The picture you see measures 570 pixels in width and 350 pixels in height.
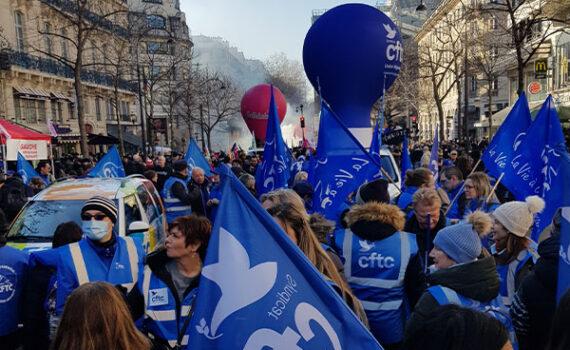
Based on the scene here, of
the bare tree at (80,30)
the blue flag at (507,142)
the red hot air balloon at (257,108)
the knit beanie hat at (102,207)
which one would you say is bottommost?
the knit beanie hat at (102,207)

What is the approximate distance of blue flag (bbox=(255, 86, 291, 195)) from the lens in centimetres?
736

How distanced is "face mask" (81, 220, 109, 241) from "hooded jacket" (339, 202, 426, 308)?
1860 millimetres

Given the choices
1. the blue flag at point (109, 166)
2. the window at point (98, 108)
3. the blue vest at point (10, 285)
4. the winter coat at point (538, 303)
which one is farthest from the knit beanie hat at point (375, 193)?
the window at point (98, 108)

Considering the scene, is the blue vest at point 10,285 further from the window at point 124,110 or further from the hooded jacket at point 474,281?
the window at point 124,110

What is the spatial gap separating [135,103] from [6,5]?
2486 centimetres

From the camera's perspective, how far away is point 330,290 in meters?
2.06

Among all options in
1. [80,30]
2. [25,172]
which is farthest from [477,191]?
[80,30]

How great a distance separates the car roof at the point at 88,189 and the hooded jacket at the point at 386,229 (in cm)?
401

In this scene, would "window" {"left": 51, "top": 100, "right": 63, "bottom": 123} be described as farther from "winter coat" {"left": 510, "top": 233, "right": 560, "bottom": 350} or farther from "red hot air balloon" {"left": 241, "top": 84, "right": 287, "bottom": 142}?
"winter coat" {"left": 510, "top": 233, "right": 560, "bottom": 350}

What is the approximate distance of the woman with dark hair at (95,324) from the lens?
2211mm

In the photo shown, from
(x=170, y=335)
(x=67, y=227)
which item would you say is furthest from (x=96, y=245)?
(x=170, y=335)

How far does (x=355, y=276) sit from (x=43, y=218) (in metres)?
4.64

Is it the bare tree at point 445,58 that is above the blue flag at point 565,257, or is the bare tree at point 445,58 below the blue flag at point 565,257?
above

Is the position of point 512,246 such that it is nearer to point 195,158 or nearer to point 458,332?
point 458,332
